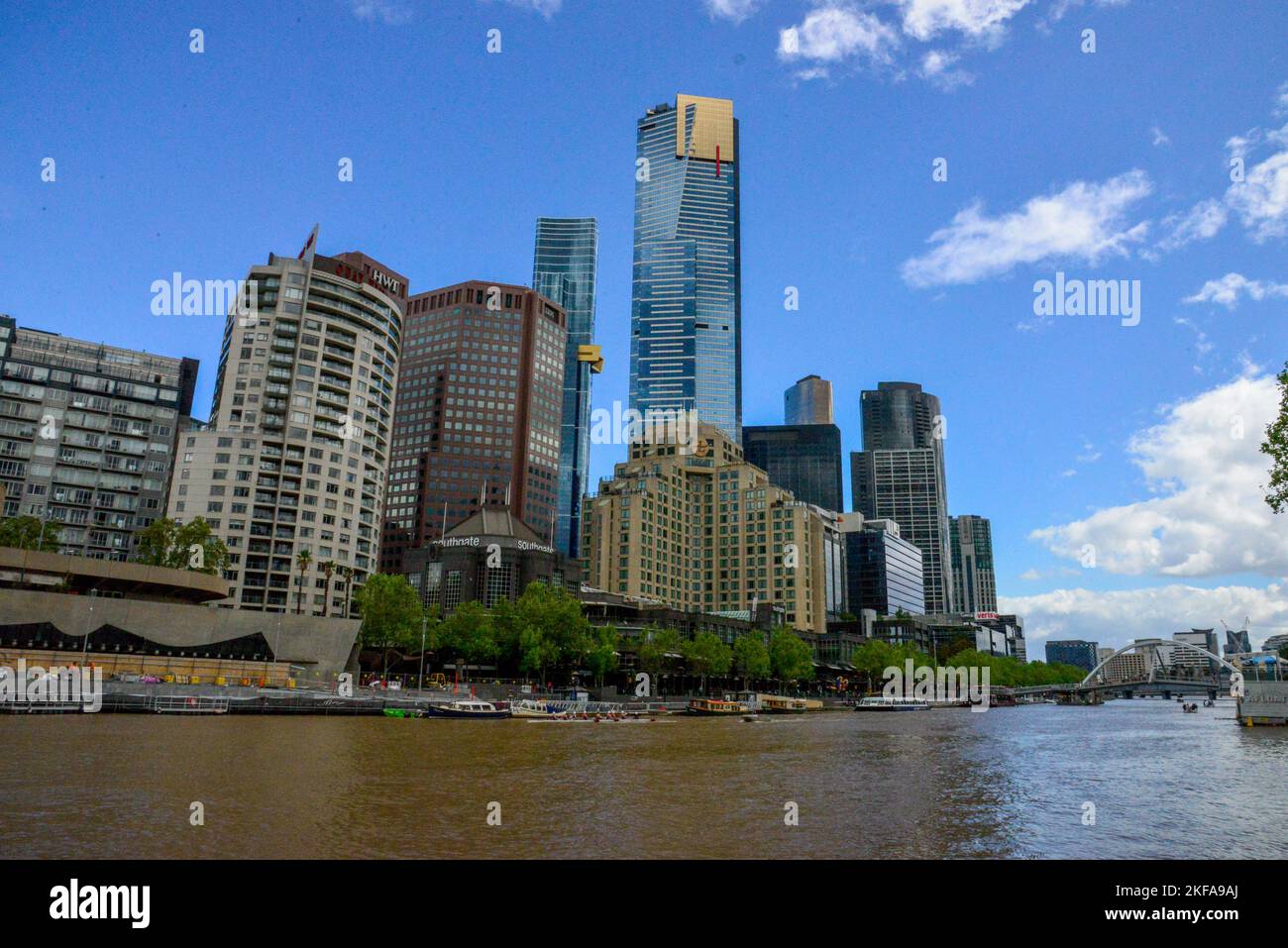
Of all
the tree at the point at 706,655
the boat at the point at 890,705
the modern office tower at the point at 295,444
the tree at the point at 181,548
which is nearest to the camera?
the tree at the point at 181,548

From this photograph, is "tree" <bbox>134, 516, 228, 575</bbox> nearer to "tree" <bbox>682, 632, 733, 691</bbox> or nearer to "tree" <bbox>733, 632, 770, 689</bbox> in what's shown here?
"tree" <bbox>682, 632, 733, 691</bbox>

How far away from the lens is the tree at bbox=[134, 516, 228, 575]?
120250 millimetres

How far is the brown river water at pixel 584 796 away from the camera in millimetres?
26484

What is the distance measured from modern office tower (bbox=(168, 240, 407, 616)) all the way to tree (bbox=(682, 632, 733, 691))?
6201cm

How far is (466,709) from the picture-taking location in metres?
92.5

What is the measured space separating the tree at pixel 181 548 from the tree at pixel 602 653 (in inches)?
2250

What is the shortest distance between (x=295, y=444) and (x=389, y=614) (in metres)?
50.0

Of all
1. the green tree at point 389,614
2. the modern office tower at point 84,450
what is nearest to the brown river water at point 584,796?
the green tree at point 389,614

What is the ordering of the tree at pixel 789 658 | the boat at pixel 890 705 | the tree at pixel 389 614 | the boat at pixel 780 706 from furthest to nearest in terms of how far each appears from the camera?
the tree at pixel 789 658
the boat at pixel 890 705
the boat at pixel 780 706
the tree at pixel 389 614

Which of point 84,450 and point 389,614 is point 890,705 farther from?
point 84,450

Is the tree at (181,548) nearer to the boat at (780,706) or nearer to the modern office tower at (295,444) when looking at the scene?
the modern office tower at (295,444)

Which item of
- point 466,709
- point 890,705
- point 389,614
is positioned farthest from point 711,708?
point 890,705

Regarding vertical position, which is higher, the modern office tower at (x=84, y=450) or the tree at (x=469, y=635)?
the modern office tower at (x=84, y=450)

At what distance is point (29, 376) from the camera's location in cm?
16750
